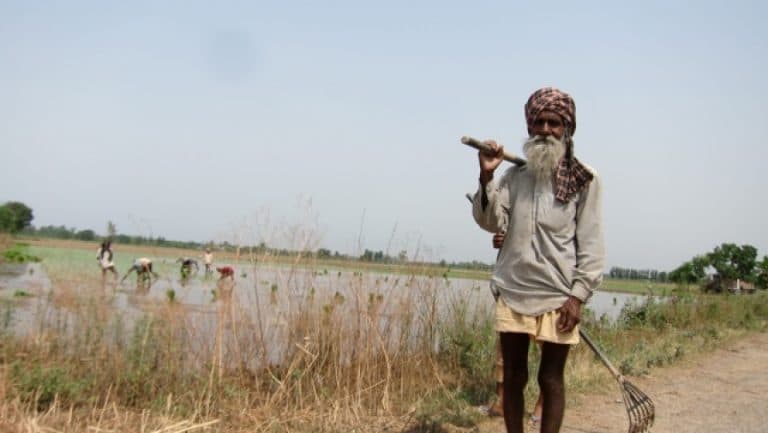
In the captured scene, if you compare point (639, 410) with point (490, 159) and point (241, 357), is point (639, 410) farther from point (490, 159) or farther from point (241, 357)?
point (241, 357)

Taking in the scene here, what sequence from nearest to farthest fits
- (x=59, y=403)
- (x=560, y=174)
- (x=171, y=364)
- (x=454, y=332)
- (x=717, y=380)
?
1. (x=560, y=174)
2. (x=59, y=403)
3. (x=171, y=364)
4. (x=454, y=332)
5. (x=717, y=380)

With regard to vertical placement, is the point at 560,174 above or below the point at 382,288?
above

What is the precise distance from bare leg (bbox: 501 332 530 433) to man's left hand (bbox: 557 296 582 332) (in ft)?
0.57

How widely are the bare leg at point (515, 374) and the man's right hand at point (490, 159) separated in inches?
27.4

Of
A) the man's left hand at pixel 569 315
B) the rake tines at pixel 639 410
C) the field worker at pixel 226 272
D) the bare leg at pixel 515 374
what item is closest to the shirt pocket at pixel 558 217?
the man's left hand at pixel 569 315

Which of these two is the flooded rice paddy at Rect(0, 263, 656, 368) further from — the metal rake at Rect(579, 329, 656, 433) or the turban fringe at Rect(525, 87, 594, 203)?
the turban fringe at Rect(525, 87, 594, 203)

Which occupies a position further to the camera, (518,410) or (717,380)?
(717,380)

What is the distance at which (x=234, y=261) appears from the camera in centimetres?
450

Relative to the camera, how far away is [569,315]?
236 centimetres

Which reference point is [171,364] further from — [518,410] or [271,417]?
[518,410]

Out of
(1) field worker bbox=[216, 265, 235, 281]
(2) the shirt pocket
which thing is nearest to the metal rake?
(2) the shirt pocket

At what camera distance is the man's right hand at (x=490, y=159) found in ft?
7.62

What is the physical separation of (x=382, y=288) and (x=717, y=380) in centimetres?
326

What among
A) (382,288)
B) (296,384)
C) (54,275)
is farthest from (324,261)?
(54,275)
